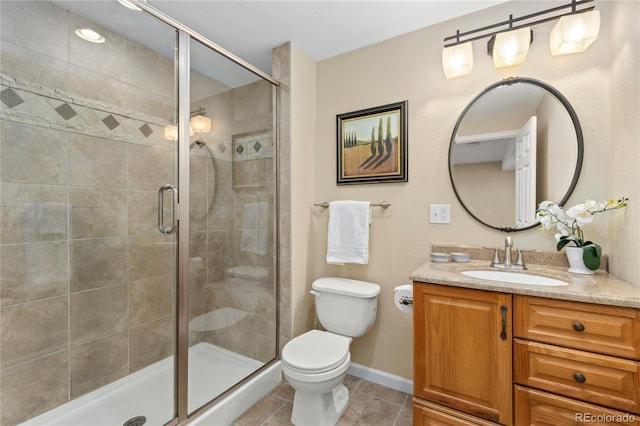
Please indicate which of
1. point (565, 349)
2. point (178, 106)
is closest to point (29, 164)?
point (178, 106)

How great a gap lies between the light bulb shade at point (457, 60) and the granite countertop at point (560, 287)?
3.78 ft

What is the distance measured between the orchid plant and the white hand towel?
0.98 metres

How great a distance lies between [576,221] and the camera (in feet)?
4.43

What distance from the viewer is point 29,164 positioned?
1.47 m

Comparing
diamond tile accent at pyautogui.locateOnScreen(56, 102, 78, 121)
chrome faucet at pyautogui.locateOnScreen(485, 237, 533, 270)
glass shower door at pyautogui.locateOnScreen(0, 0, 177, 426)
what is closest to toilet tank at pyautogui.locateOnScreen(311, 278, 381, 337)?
chrome faucet at pyautogui.locateOnScreen(485, 237, 533, 270)

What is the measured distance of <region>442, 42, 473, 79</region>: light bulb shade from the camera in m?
1.64

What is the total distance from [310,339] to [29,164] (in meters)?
1.81

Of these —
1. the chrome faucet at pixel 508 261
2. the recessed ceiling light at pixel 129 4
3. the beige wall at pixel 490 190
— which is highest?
the recessed ceiling light at pixel 129 4

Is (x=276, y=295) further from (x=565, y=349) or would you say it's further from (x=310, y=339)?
(x=565, y=349)

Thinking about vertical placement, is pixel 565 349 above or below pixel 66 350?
above

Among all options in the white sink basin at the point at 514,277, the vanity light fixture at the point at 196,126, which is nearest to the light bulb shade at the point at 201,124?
the vanity light fixture at the point at 196,126

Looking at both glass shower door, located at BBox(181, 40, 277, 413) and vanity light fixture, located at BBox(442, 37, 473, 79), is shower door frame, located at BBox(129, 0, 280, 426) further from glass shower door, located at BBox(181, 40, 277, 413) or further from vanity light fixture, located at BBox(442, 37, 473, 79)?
vanity light fixture, located at BBox(442, 37, 473, 79)

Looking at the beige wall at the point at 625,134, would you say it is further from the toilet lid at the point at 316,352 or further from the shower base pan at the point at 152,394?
the shower base pan at the point at 152,394

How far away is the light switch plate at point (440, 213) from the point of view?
177 centimetres
